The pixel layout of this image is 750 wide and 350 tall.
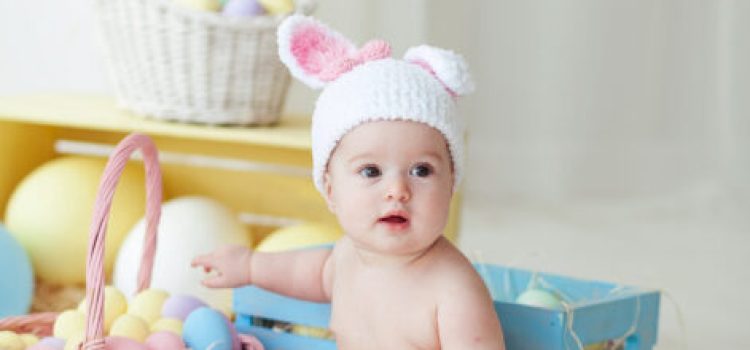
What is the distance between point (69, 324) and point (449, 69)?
1.90 ft

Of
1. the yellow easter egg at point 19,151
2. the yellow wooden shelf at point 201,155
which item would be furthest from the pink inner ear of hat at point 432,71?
the yellow easter egg at point 19,151

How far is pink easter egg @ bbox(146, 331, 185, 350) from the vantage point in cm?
131

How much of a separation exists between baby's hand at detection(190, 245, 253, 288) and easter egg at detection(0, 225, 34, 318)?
1.69 ft

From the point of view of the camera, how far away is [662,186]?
11.4 ft

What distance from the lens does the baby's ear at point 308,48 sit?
129cm

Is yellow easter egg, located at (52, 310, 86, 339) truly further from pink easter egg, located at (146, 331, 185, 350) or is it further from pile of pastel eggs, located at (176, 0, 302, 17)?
pile of pastel eggs, located at (176, 0, 302, 17)

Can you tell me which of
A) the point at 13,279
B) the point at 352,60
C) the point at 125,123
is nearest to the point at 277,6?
the point at 125,123

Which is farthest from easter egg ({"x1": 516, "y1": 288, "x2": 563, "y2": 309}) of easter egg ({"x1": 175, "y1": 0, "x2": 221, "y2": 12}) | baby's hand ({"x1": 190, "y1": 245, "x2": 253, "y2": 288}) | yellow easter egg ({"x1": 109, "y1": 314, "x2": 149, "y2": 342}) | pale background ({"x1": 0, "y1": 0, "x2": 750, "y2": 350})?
pale background ({"x1": 0, "y1": 0, "x2": 750, "y2": 350})

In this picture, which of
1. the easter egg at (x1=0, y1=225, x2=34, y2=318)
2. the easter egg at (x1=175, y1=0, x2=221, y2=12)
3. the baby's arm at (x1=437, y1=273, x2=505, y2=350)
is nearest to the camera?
the baby's arm at (x1=437, y1=273, x2=505, y2=350)

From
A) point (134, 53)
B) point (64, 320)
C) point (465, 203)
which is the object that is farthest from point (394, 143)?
point (465, 203)

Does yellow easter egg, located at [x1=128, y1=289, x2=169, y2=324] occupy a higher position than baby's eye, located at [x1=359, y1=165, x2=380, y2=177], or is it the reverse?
baby's eye, located at [x1=359, y1=165, x2=380, y2=177]

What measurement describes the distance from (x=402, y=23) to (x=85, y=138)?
1.13 meters

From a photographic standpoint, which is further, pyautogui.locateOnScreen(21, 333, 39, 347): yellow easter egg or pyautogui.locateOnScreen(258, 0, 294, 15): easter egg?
pyautogui.locateOnScreen(258, 0, 294, 15): easter egg

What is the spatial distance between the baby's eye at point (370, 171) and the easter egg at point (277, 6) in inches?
33.2
